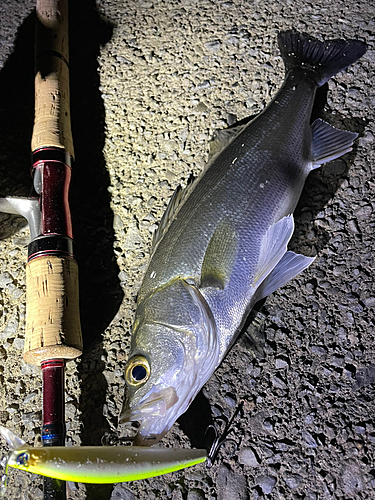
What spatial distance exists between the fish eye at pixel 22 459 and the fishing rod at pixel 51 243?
9.9 inches

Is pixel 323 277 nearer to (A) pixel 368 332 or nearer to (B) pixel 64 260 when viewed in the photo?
(A) pixel 368 332

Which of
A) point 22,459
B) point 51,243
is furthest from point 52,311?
point 22,459

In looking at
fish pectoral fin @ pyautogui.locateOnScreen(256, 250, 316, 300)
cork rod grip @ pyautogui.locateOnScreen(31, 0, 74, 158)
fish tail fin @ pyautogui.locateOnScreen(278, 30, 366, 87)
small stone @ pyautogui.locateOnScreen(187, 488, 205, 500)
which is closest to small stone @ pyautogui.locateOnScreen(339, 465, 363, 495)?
small stone @ pyautogui.locateOnScreen(187, 488, 205, 500)

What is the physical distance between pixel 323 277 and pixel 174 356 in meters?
0.87

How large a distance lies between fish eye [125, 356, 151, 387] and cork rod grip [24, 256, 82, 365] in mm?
316

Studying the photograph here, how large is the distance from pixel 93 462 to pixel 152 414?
0.26 m

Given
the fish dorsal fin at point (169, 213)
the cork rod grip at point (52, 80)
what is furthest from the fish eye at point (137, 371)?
the cork rod grip at point (52, 80)

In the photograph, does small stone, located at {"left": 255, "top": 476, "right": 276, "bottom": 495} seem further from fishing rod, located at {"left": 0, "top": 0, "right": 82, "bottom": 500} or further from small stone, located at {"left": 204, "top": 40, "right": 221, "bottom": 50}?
small stone, located at {"left": 204, "top": 40, "right": 221, "bottom": 50}

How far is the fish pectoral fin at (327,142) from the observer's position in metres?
2.17

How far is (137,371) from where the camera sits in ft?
5.74

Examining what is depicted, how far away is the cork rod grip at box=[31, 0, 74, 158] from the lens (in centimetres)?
226

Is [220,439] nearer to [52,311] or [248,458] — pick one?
[248,458]

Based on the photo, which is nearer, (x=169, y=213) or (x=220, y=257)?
(x=220, y=257)

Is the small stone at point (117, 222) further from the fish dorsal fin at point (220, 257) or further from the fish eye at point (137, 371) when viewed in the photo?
the fish eye at point (137, 371)
